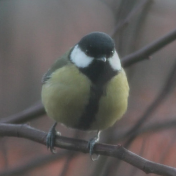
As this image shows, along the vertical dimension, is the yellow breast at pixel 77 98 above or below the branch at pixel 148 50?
below

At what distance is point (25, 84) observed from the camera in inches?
159

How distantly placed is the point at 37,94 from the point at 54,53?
528 millimetres

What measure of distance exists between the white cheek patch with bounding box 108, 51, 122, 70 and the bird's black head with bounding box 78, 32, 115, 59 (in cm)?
3

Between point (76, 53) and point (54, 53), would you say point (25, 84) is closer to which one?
point (54, 53)

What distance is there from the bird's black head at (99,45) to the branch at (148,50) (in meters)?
0.07

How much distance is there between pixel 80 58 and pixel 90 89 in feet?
0.47

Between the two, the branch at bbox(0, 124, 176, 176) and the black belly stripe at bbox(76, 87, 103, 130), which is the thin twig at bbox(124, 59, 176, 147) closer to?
the branch at bbox(0, 124, 176, 176)

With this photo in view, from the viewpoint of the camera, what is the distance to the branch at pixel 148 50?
1.45m

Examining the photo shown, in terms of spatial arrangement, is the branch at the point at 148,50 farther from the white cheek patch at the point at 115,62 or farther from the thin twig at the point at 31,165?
the thin twig at the point at 31,165

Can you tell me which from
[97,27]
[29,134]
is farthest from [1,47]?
[29,134]

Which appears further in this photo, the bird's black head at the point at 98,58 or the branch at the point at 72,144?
the bird's black head at the point at 98,58

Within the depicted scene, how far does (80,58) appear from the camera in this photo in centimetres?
164

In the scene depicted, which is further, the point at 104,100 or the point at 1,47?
the point at 1,47

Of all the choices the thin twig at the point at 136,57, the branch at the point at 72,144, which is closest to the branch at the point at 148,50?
the thin twig at the point at 136,57
